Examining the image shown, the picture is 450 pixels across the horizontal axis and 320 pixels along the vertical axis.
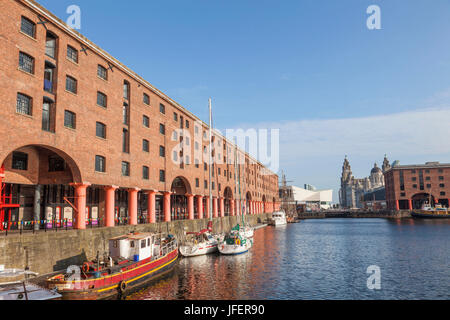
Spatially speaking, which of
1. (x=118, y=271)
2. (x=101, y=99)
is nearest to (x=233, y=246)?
(x=118, y=271)

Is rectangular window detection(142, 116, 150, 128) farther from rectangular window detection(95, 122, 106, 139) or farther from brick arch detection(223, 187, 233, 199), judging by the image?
brick arch detection(223, 187, 233, 199)

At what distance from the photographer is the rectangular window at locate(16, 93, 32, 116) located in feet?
89.9

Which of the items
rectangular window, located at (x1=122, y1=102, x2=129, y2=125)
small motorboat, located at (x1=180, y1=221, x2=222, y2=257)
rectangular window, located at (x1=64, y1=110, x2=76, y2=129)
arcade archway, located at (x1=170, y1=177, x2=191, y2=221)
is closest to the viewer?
rectangular window, located at (x1=64, y1=110, x2=76, y2=129)

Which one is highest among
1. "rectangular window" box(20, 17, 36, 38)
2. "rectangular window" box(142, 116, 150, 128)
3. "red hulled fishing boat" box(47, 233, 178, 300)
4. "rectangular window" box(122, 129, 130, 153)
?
"rectangular window" box(20, 17, 36, 38)

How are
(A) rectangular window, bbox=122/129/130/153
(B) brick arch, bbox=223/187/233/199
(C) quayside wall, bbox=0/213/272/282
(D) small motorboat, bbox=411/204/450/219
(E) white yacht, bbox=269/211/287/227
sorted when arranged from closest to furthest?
(C) quayside wall, bbox=0/213/272/282 → (A) rectangular window, bbox=122/129/130/153 → (B) brick arch, bbox=223/187/233/199 → (E) white yacht, bbox=269/211/287/227 → (D) small motorboat, bbox=411/204/450/219

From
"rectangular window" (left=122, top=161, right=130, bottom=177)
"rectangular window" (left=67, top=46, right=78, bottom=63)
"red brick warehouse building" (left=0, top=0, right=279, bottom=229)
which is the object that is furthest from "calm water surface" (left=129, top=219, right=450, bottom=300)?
"rectangular window" (left=67, top=46, right=78, bottom=63)

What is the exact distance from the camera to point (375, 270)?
113 ft

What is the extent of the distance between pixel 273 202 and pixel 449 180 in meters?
80.8

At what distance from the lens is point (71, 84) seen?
1313 inches

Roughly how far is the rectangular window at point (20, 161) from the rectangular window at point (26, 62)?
9.77m

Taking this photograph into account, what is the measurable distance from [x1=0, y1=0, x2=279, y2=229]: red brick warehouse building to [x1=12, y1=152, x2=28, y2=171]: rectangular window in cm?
10

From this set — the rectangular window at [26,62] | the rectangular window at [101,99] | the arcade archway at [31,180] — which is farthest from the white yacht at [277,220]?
the rectangular window at [26,62]

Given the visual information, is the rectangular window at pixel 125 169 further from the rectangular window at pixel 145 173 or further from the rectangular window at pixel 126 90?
the rectangular window at pixel 126 90

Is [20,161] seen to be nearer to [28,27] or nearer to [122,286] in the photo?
[28,27]
